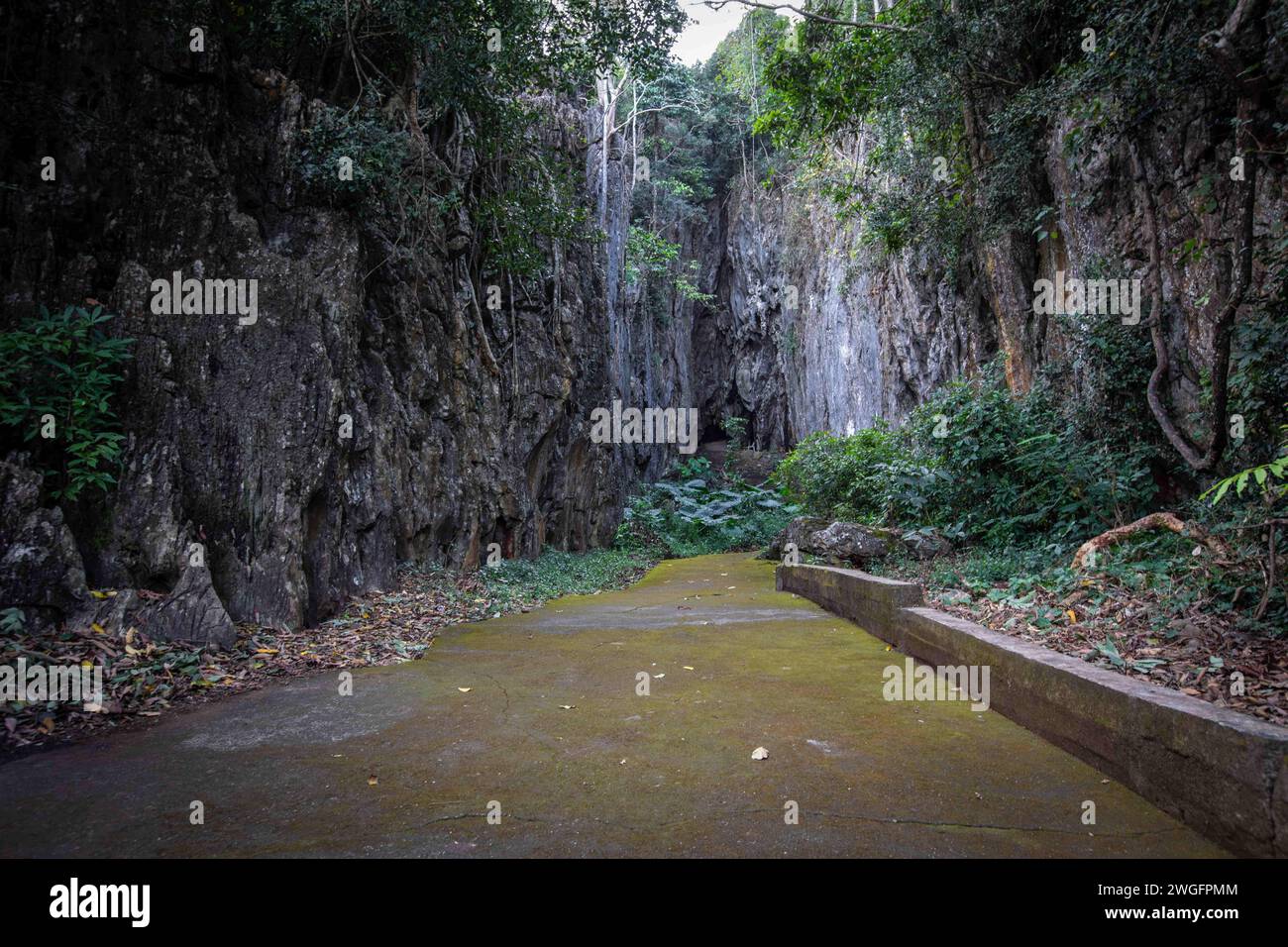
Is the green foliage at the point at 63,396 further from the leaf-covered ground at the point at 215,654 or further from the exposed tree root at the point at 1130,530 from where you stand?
the exposed tree root at the point at 1130,530

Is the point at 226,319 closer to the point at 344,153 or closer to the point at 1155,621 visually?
the point at 344,153

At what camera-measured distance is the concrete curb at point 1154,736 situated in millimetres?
2121

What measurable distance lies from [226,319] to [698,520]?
1539 centimetres

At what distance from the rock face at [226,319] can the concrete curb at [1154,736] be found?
515 centimetres

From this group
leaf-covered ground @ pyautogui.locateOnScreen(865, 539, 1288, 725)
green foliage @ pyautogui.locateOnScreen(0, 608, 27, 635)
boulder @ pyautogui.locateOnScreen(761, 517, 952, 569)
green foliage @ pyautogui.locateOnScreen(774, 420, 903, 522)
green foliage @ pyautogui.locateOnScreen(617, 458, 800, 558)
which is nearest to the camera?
leaf-covered ground @ pyautogui.locateOnScreen(865, 539, 1288, 725)

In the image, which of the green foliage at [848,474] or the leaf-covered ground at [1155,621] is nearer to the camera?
the leaf-covered ground at [1155,621]

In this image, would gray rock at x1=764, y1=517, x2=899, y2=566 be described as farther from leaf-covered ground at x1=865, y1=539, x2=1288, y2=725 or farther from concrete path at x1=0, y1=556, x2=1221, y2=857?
concrete path at x1=0, y1=556, x2=1221, y2=857

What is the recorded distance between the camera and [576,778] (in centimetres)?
284

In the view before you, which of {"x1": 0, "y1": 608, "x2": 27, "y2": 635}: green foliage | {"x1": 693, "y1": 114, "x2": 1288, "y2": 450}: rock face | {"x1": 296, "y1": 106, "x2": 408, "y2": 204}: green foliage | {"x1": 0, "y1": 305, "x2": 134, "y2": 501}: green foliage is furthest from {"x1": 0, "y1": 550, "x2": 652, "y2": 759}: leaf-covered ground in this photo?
{"x1": 693, "y1": 114, "x2": 1288, "y2": 450}: rock face

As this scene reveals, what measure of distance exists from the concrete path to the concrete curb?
0.30ft

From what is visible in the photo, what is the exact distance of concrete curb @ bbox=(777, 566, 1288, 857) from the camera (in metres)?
2.12

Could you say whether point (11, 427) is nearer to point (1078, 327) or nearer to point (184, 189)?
point (184, 189)

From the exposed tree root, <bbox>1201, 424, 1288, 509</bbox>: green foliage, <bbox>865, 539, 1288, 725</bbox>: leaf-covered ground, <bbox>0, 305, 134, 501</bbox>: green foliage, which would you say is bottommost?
<bbox>865, 539, 1288, 725</bbox>: leaf-covered ground

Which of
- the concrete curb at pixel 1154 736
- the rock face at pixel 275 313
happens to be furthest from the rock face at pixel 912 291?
the concrete curb at pixel 1154 736
